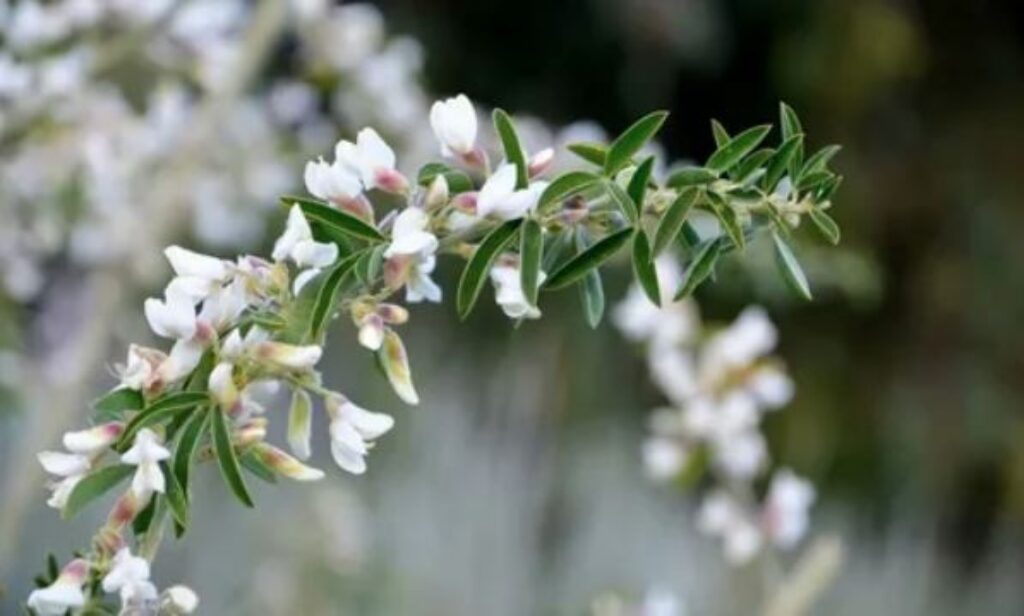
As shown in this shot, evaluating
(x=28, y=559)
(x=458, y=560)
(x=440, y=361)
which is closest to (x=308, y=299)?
(x=28, y=559)

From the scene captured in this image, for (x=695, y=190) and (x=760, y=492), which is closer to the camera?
(x=695, y=190)

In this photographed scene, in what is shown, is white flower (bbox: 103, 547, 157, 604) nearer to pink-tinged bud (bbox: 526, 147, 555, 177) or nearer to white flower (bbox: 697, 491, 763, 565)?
pink-tinged bud (bbox: 526, 147, 555, 177)

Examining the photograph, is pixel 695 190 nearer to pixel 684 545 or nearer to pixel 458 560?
pixel 458 560

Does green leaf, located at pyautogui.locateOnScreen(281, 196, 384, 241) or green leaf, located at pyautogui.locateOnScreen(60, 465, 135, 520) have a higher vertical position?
green leaf, located at pyautogui.locateOnScreen(281, 196, 384, 241)

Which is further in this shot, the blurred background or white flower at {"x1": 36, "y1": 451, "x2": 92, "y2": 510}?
the blurred background

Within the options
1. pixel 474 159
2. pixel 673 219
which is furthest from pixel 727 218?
pixel 474 159

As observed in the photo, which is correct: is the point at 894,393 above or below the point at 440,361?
below

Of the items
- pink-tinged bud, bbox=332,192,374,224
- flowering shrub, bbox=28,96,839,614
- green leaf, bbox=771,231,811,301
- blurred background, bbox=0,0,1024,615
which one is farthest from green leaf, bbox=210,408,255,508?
blurred background, bbox=0,0,1024,615
